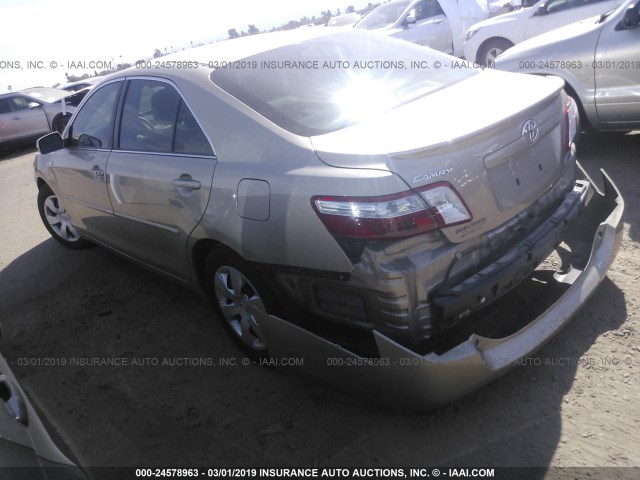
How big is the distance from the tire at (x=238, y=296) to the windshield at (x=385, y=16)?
10.1 meters

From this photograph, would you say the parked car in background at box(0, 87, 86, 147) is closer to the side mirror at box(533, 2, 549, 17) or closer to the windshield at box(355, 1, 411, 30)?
the windshield at box(355, 1, 411, 30)

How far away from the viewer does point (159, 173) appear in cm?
332

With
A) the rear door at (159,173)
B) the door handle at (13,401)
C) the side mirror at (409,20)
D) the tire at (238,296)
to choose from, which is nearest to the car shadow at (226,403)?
the tire at (238,296)

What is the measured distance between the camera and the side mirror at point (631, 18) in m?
4.74

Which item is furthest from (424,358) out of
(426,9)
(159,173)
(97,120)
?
(426,9)

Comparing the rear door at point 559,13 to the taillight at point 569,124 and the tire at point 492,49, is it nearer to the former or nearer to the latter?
the tire at point 492,49

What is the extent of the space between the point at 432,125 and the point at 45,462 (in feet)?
6.45

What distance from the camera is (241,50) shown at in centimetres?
337

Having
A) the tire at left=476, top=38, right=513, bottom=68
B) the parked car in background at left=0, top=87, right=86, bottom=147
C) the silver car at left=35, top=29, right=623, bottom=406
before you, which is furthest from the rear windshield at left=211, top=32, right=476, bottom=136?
the parked car in background at left=0, top=87, right=86, bottom=147

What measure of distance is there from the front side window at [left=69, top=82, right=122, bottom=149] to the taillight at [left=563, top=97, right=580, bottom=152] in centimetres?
289

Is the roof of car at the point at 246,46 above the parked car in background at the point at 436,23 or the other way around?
above

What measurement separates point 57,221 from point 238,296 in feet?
10.6

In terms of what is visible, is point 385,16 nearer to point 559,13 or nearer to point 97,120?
point 559,13

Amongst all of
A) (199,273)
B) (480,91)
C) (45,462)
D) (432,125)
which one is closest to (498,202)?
(432,125)
